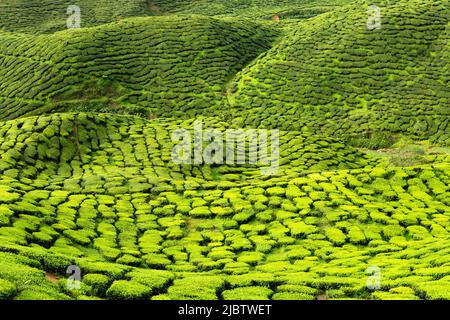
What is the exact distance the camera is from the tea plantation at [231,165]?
45.0 ft

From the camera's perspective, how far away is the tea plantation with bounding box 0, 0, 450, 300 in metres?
13.7

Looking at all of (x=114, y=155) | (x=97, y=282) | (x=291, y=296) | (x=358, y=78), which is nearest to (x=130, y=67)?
(x=114, y=155)

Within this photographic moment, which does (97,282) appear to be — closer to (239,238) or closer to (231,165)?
(239,238)

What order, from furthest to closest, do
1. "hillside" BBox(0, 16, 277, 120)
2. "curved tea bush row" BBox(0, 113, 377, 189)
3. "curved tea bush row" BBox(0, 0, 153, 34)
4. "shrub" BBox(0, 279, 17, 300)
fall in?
"curved tea bush row" BBox(0, 0, 153, 34) < "hillside" BBox(0, 16, 277, 120) < "curved tea bush row" BBox(0, 113, 377, 189) < "shrub" BBox(0, 279, 17, 300)

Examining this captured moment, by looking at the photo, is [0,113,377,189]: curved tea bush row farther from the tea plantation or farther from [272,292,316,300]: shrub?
[272,292,316,300]: shrub

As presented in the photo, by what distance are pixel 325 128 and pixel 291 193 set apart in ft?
54.9

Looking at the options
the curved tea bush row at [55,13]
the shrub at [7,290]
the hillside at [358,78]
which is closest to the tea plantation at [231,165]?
the shrub at [7,290]

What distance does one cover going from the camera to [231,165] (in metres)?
28.0

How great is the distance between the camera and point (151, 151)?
28078 mm

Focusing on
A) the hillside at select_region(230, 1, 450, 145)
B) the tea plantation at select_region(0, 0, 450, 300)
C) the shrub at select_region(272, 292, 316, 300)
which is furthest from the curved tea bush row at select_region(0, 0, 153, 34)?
the shrub at select_region(272, 292, 316, 300)

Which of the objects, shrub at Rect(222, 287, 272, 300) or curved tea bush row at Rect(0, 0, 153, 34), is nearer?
shrub at Rect(222, 287, 272, 300)

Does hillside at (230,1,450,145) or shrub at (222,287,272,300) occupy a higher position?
hillside at (230,1,450,145)

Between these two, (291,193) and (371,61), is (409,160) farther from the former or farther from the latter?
(371,61)

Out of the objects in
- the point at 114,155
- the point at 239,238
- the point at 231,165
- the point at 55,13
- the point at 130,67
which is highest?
the point at 55,13
